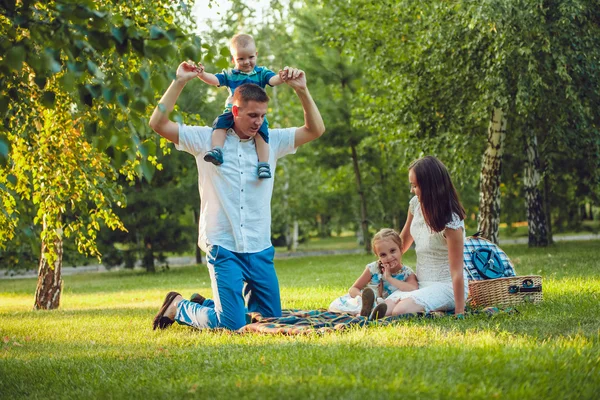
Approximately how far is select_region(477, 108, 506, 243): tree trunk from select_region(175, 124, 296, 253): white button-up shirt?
998cm

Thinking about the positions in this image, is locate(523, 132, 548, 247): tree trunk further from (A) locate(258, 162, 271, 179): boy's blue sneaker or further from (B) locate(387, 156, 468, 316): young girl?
(A) locate(258, 162, 271, 179): boy's blue sneaker

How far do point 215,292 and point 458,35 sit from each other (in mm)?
9492

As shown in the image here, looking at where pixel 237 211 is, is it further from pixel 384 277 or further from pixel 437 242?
pixel 437 242

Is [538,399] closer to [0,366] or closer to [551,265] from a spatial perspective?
[0,366]

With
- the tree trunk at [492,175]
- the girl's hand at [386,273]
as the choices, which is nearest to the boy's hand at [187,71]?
the girl's hand at [386,273]

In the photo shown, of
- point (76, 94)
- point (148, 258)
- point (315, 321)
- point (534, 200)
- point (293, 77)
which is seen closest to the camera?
point (293, 77)

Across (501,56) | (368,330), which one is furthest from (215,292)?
(501,56)

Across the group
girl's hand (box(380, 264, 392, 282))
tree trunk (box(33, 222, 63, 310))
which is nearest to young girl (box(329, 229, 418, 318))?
girl's hand (box(380, 264, 392, 282))

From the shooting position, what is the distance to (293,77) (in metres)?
6.19

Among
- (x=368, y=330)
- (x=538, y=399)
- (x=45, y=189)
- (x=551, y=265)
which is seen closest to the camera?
(x=538, y=399)

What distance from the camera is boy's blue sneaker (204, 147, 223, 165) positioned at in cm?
664

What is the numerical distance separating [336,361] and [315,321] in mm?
2003

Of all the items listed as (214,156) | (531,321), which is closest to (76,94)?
(214,156)

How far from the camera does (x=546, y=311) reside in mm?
6941
